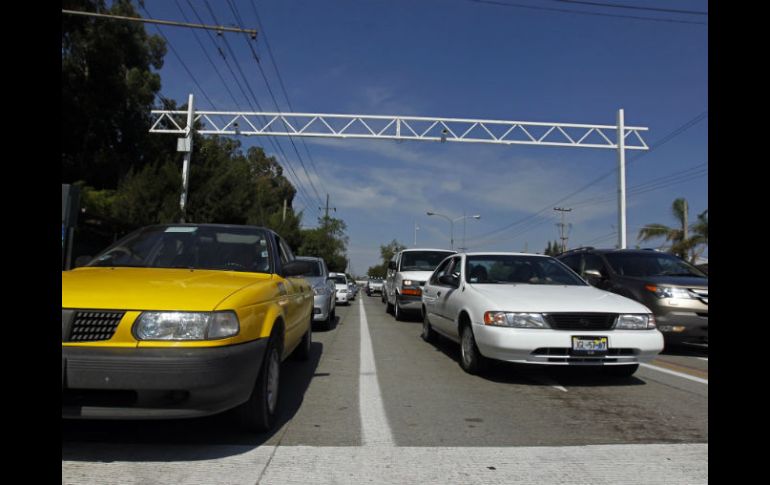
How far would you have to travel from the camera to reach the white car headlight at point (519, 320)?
512cm

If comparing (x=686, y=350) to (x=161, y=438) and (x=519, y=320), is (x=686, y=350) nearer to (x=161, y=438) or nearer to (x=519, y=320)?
(x=519, y=320)

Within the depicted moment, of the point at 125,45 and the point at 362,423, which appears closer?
the point at 362,423

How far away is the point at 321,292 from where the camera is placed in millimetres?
10242

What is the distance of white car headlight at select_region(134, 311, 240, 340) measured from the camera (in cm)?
292

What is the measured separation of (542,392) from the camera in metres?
5.09

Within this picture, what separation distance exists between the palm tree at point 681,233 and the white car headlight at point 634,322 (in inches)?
1469

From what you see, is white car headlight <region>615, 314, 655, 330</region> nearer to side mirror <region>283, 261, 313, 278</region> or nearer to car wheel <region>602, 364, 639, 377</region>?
car wheel <region>602, 364, 639, 377</region>

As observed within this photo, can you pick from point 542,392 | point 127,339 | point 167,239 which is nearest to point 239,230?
point 167,239

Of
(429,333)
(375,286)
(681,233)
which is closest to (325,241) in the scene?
(375,286)

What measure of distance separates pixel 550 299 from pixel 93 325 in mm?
4350

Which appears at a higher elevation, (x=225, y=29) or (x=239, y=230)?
(x=225, y=29)

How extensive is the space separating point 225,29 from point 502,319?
28.9ft
